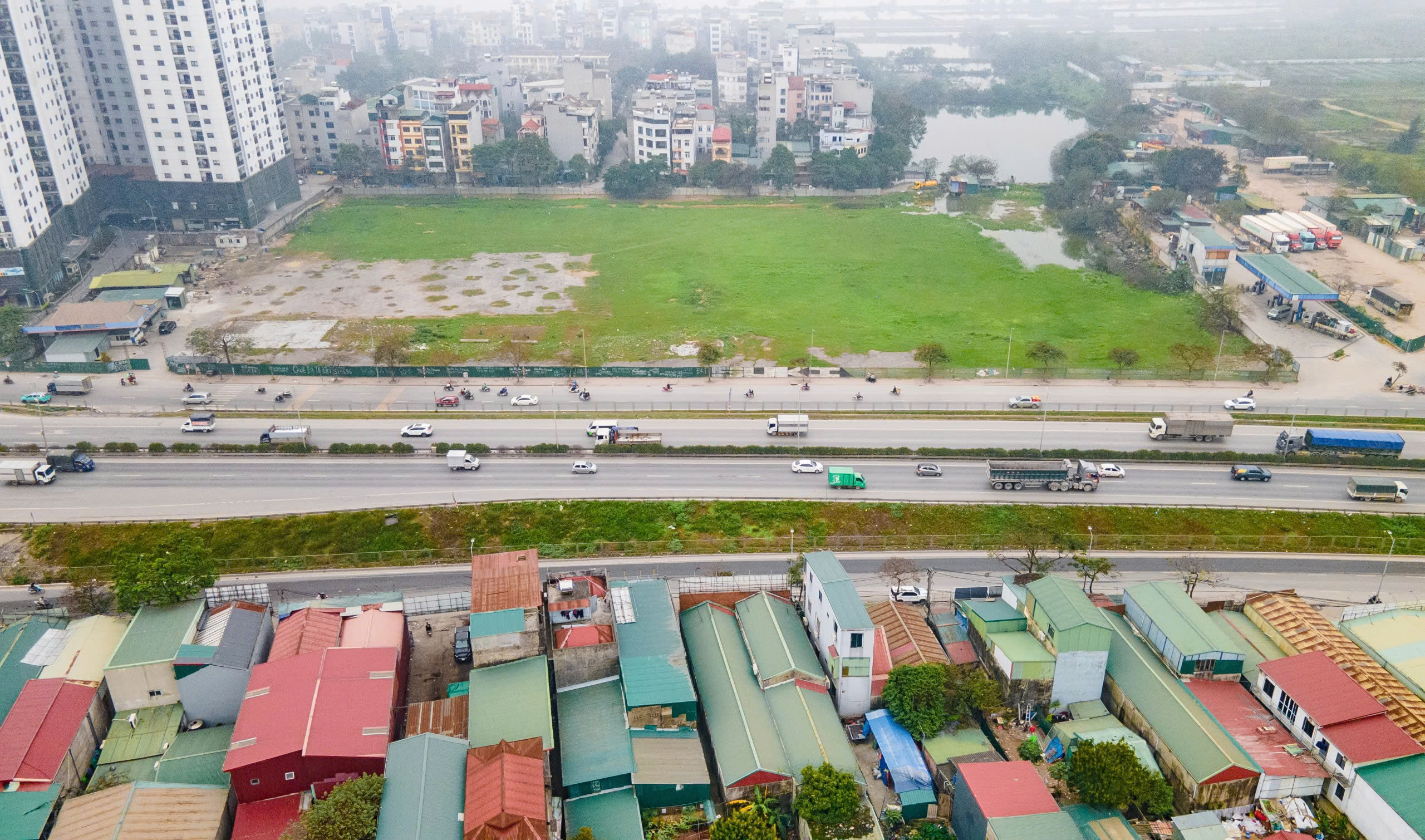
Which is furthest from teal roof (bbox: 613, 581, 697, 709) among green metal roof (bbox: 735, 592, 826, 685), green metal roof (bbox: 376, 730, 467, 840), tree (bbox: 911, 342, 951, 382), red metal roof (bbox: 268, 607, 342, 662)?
tree (bbox: 911, 342, 951, 382)

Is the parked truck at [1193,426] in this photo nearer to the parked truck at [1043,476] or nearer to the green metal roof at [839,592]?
the parked truck at [1043,476]

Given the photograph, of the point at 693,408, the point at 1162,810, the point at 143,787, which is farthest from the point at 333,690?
the point at 693,408

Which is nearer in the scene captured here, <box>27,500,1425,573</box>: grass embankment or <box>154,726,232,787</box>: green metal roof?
<box>154,726,232,787</box>: green metal roof

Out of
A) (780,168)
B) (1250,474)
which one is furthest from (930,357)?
(780,168)

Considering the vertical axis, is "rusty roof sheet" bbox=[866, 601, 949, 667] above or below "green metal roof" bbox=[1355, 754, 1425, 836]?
below

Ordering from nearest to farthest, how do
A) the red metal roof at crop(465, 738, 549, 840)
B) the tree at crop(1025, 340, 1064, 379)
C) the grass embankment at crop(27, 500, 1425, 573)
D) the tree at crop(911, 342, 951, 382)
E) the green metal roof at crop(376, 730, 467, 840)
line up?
1. the red metal roof at crop(465, 738, 549, 840)
2. the green metal roof at crop(376, 730, 467, 840)
3. the grass embankment at crop(27, 500, 1425, 573)
4. the tree at crop(911, 342, 951, 382)
5. the tree at crop(1025, 340, 1064, 379)

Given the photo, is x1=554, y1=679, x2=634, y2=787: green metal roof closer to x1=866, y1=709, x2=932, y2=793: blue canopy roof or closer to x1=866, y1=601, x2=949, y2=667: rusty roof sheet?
x1=866, y1=709, x2=932, y2=793: blue canopy roof

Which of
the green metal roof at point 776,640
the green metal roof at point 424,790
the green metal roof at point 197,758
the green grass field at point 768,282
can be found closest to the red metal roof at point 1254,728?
the green metal roof at point 776,640
